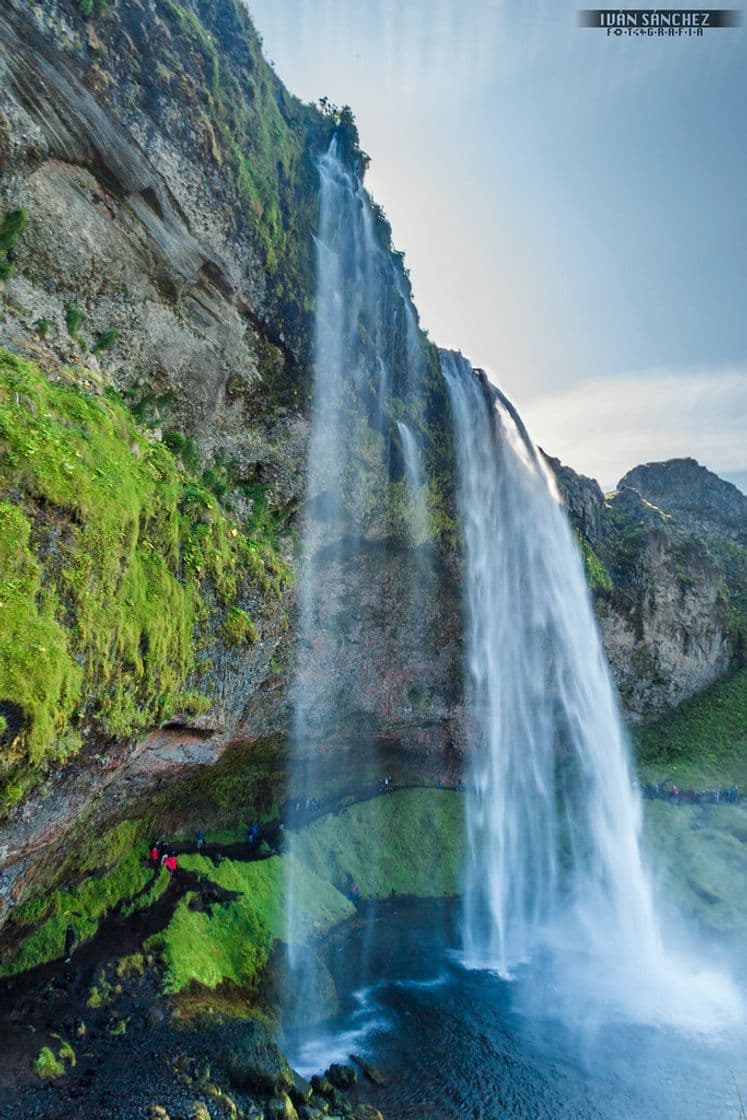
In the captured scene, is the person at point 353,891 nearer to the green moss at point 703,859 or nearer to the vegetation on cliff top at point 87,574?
the green moss at point 703,859

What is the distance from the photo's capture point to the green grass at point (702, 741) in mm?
32031

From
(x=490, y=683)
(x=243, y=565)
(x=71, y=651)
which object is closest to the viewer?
(x=71, y=651)

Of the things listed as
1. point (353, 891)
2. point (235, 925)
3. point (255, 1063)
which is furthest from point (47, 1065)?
point (353, 891)

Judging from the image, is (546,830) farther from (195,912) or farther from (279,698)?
(195,912)

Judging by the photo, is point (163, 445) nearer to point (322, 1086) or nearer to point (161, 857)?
point (161, 857)

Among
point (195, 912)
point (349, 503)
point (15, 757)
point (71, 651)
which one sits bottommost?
point (195, 912)

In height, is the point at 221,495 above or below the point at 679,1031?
above

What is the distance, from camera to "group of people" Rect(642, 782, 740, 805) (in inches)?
1206

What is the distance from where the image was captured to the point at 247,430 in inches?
742

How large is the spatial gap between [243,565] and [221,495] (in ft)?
10.8

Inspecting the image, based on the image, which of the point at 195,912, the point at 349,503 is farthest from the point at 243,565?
the point at 195,912

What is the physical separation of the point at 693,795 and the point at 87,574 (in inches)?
1336

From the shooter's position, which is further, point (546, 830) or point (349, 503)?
point (546, 830)

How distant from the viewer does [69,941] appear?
14367 mm
